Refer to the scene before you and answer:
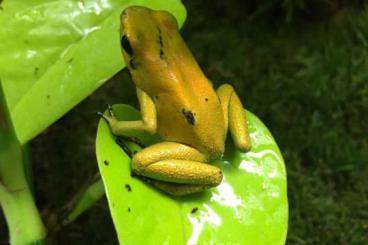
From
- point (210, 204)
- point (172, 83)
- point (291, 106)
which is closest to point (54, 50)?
point (172, 83)

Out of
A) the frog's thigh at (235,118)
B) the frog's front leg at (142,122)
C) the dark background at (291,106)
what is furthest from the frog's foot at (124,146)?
the dark background at (291,106)

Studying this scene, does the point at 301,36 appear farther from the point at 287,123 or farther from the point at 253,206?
the point at 253,206

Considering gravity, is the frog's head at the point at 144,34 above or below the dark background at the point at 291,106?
above

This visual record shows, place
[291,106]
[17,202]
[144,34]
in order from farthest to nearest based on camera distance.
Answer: [291,106]
[144,34]
[17,202]

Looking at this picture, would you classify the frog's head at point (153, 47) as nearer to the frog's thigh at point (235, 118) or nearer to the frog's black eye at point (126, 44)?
the frog's black eye at point (126, 44)

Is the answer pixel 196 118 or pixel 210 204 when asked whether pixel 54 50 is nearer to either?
pixel 196 118

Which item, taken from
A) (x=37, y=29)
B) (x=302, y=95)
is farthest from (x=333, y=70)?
(x=37, y=29)

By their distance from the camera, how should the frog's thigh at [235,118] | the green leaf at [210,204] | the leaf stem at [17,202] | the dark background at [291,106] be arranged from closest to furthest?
1. the green leaf at [210,204]
2. the leaf stem at [17,202]
3. the frog's thigh at [235,118]
4. the dark background at [291,106]

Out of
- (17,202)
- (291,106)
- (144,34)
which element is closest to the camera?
(17,202)
